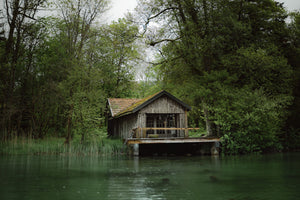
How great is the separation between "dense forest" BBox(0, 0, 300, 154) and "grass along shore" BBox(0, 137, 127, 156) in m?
1.07

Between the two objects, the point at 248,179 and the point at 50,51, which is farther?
the point at 50,51

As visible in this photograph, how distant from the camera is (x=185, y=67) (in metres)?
22.2

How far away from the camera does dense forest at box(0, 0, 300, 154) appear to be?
18.8m

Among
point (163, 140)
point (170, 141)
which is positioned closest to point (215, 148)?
point (170, 141)

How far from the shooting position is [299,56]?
23.5m

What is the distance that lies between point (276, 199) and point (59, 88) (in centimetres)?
1725

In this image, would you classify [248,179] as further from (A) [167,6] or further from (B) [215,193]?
(A) [167,6]

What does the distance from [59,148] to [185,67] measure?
11694mm

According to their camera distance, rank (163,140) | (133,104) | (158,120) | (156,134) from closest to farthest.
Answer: (163,140) < (156,134) < (158,120) < (133,104)

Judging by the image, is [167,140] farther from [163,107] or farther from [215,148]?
[215,148]

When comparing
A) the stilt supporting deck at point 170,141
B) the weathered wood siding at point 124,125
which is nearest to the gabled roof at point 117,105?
the weathered wood siding at point 124,125

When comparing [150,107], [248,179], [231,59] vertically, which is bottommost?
[248,179]

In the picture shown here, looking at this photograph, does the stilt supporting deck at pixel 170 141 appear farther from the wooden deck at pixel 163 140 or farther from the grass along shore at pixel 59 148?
the grass along shore at pixel 59 148

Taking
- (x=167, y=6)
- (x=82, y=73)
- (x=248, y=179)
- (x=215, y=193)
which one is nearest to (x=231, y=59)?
(x=167, y=6)
